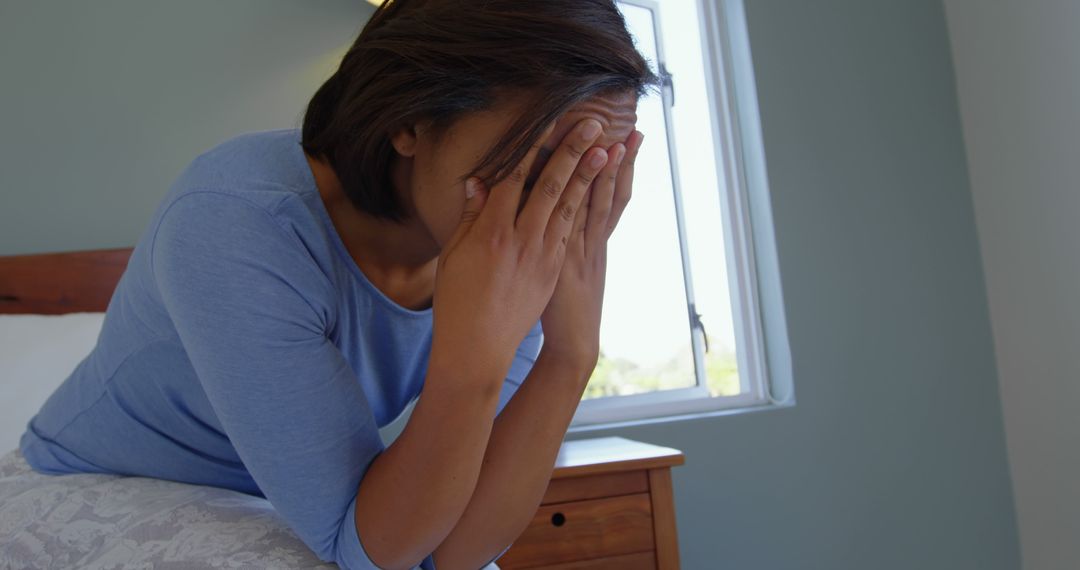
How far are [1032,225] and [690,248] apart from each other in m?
0.79

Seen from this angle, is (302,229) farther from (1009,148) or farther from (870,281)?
(1009,148)

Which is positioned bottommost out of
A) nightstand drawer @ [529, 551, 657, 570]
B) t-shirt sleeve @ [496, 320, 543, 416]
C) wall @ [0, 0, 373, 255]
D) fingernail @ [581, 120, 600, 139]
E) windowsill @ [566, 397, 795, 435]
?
nightstand drawer @ [529, 551, 657, 570]

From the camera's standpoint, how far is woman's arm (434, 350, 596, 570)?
0.79 meters

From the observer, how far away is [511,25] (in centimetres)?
70

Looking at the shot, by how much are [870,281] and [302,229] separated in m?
1.76

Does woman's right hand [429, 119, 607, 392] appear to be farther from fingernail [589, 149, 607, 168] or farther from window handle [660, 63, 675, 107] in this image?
window handle [660, 63, 675, 107]

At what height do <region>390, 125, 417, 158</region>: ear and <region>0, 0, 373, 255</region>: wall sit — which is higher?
<region>0, 0, 373, 255</region>: wall

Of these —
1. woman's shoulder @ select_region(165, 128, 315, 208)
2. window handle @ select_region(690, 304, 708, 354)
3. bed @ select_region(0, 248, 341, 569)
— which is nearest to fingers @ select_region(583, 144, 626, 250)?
woman's shoulder @ select_region(165, 128, 315, 208)

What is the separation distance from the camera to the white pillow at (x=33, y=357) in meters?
1.56

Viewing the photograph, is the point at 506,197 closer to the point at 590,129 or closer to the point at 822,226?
the point at 590,129

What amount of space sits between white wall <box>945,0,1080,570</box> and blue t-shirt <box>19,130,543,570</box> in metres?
1.68

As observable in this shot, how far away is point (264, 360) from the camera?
0.66 metres

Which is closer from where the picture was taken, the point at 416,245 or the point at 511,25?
the point at 511,25

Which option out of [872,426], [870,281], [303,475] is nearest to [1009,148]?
[870,281]
